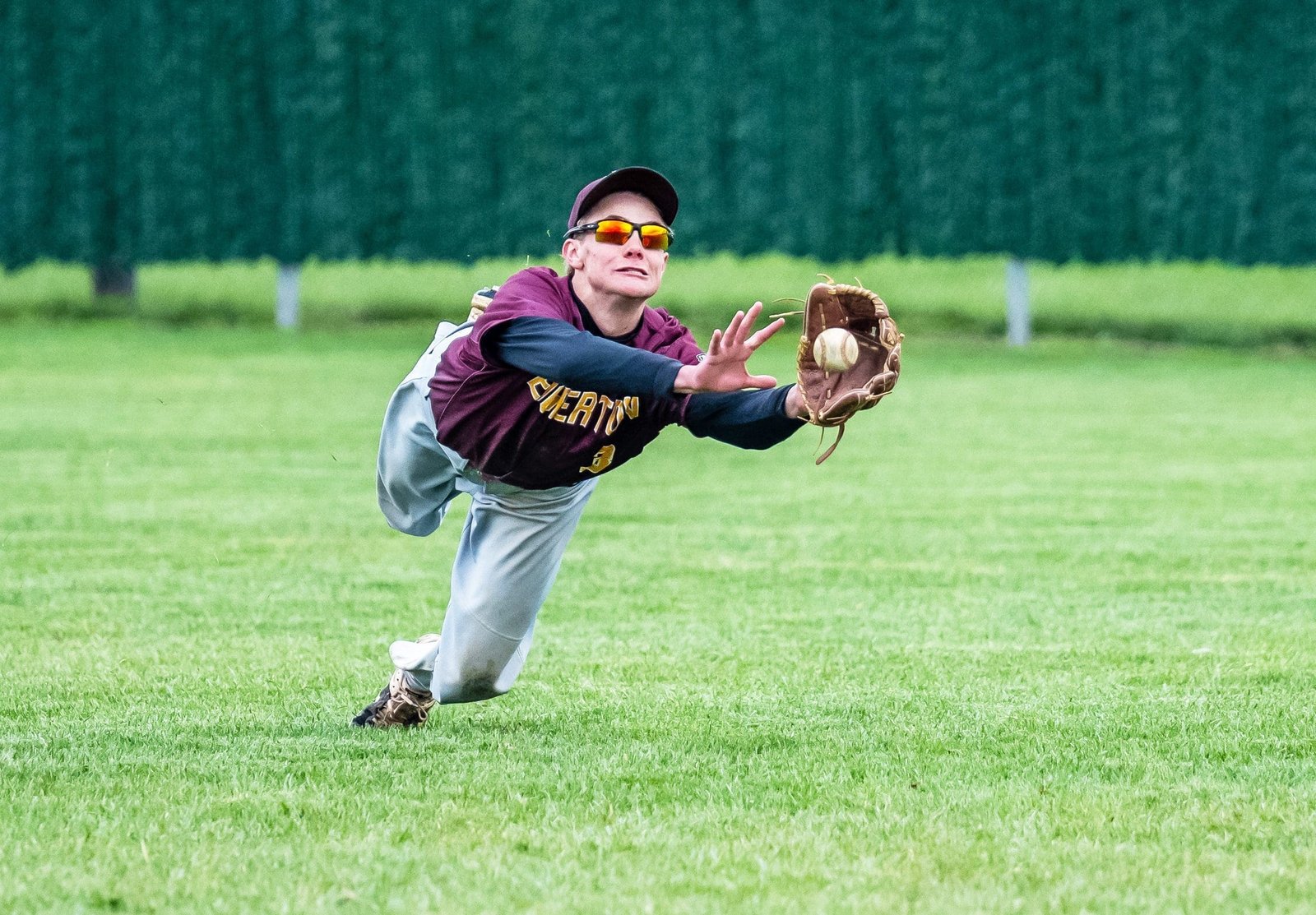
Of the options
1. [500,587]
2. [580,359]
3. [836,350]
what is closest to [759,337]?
[836,350]

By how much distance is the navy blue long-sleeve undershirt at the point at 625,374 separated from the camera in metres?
4.39

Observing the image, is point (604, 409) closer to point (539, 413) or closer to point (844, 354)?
point (539, 413)

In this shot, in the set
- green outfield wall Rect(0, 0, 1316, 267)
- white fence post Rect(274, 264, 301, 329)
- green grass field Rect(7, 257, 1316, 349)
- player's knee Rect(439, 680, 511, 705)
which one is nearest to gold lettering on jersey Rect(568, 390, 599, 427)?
player's knee Rect(439, 680, 511, 705)

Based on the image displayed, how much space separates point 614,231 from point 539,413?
0.51m

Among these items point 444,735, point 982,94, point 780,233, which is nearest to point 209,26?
point 780,233

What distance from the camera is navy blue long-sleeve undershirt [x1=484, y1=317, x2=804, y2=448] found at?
4387 mm

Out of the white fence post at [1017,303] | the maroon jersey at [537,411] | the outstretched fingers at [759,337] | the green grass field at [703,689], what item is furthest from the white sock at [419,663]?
the white fence post at [1017,303]

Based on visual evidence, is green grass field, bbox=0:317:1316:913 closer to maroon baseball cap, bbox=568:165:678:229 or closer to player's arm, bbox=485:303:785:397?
player's arm, bbox=485:303:785:397

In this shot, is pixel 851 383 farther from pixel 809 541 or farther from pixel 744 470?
pixel 744 470

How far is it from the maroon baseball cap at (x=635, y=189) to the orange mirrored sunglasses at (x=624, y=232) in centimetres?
8

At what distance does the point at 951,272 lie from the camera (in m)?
24.6

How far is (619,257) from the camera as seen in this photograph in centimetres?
488

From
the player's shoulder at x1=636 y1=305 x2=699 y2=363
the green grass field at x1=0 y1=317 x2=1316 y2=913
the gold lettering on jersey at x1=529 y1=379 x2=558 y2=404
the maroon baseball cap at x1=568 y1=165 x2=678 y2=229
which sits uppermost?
the maroon baseball cap at x1=568 y1=165 x2=678 y2=229

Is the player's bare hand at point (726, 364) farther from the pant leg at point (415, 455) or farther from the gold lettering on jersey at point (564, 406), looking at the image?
the pant leg at point (415, 455)
